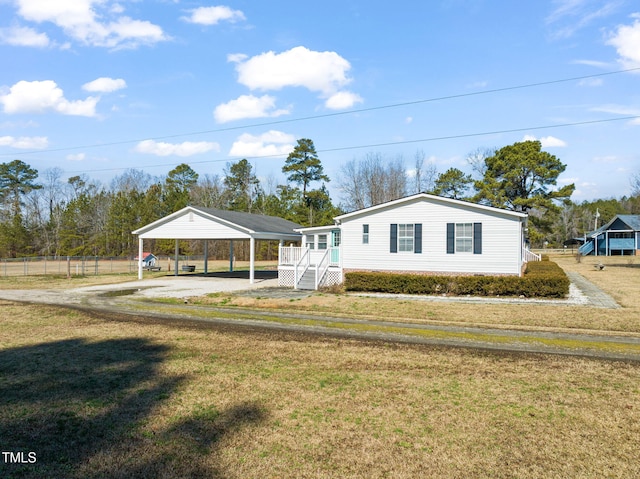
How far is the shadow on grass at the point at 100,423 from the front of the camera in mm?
4027

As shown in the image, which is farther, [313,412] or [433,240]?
[433,240]

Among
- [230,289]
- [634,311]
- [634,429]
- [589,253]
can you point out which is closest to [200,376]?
[634,429]

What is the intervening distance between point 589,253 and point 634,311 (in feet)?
171

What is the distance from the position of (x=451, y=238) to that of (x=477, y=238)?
1150 mm

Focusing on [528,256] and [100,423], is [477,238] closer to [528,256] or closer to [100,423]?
[528,256]

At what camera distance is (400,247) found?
2138cm

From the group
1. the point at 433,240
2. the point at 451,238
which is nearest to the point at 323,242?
the point at 433,240

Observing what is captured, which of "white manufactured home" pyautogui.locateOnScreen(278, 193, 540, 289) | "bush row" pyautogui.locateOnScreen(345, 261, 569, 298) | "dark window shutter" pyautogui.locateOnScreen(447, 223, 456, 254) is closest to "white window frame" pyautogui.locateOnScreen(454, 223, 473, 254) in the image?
"white manufactured home" pyautogui.locateOnScreen(278, 193, 540, 289)

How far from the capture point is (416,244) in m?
21.0

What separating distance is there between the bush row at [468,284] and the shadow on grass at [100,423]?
41.7ft

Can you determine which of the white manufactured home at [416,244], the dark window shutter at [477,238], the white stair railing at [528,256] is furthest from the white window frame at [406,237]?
the white stair railing at [528,256]

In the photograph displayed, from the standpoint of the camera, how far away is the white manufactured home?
1964 cm

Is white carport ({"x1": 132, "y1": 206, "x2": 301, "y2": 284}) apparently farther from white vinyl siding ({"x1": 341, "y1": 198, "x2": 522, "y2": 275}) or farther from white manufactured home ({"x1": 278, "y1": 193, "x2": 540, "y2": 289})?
white vinyl siding ({"x1": 341, "y1": 198, "x2": 522, "y2": 275})

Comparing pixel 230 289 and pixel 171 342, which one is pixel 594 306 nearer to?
pixel 171 342
